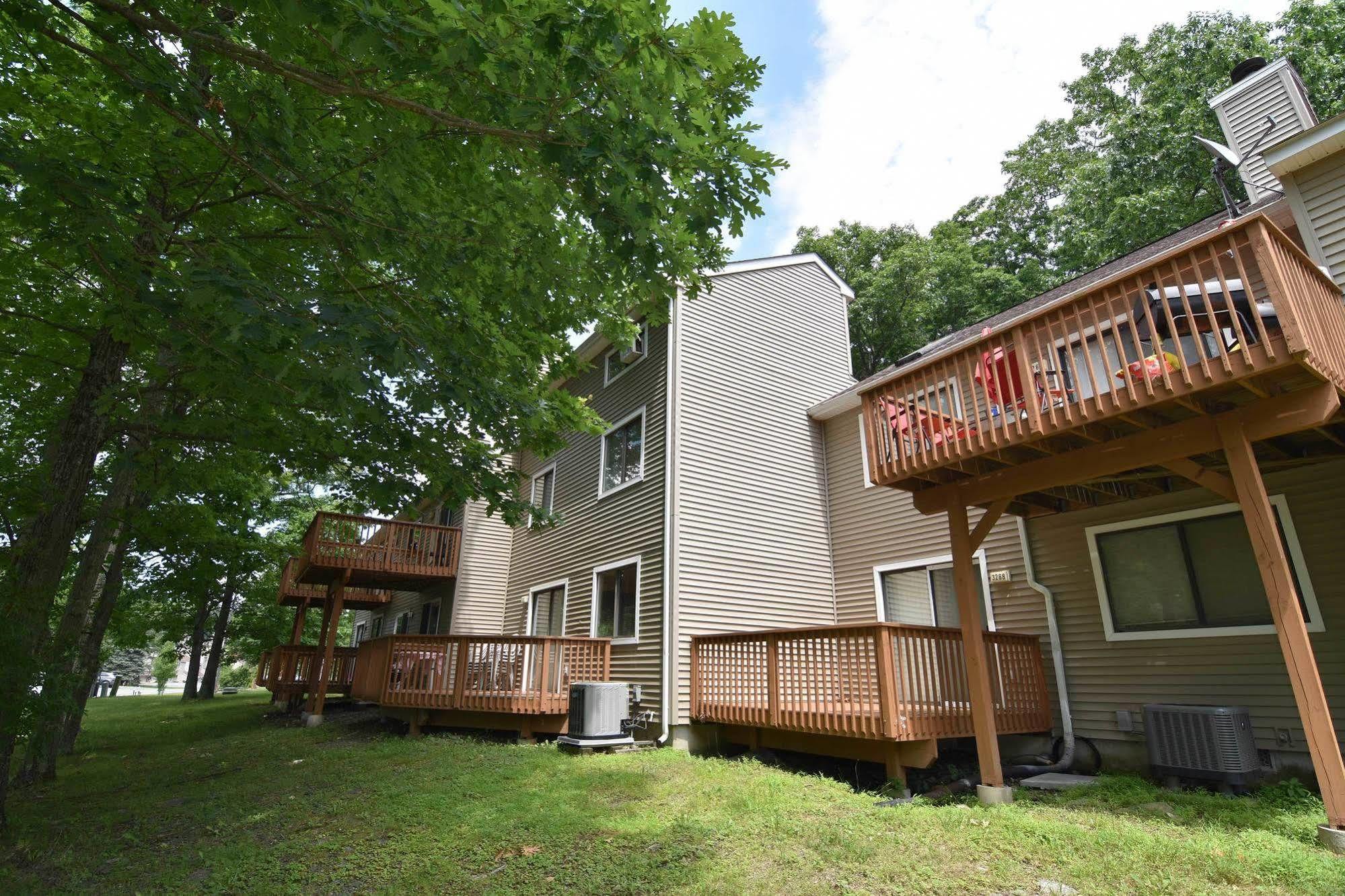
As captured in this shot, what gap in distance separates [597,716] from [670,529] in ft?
9.56

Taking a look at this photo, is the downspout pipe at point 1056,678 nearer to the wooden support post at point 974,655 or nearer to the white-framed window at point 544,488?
the wooden support post at point 974,655

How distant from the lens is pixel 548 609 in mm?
14227

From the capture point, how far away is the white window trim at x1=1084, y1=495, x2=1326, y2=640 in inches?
243

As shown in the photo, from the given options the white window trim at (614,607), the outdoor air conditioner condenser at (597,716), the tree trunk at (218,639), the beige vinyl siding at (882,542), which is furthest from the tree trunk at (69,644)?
the tree trunk at (218,639)

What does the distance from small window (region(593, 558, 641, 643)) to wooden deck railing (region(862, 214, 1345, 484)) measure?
528 centimetres

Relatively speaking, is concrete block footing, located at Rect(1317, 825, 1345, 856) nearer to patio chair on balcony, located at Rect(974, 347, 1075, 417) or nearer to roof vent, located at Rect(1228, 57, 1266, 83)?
patio chair on balcony, located at Rect(974, 347, 1075, 417)

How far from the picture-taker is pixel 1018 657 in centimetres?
768

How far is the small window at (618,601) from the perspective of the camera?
1077cm

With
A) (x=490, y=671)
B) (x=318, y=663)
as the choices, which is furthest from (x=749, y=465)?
(x=318, y=663)

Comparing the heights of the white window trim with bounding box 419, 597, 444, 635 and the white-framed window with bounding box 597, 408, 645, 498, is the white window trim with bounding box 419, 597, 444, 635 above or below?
below

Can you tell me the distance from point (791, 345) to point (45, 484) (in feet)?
37.0

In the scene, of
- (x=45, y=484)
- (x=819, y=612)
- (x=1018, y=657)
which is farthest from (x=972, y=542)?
(x=45, y=484)

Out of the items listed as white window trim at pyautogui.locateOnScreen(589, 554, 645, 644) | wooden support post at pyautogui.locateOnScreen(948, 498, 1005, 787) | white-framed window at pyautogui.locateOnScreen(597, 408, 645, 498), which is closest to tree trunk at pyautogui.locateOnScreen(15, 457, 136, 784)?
white window trim at pyautogui.locateOnScreen(589, 554, 645, 644)

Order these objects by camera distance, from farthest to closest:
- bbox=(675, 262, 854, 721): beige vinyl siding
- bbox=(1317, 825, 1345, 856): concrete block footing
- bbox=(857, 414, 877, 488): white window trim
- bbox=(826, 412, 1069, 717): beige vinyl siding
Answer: bbox=(857, 414, 877, 488): white window trim
bbox=(675, 262, 854, 721): beige vinyl siding
bbox=(826, 412, 1069, 717): beige vinyl siding
bbox=(1317, 825, 1345, 856): concrete block footing
